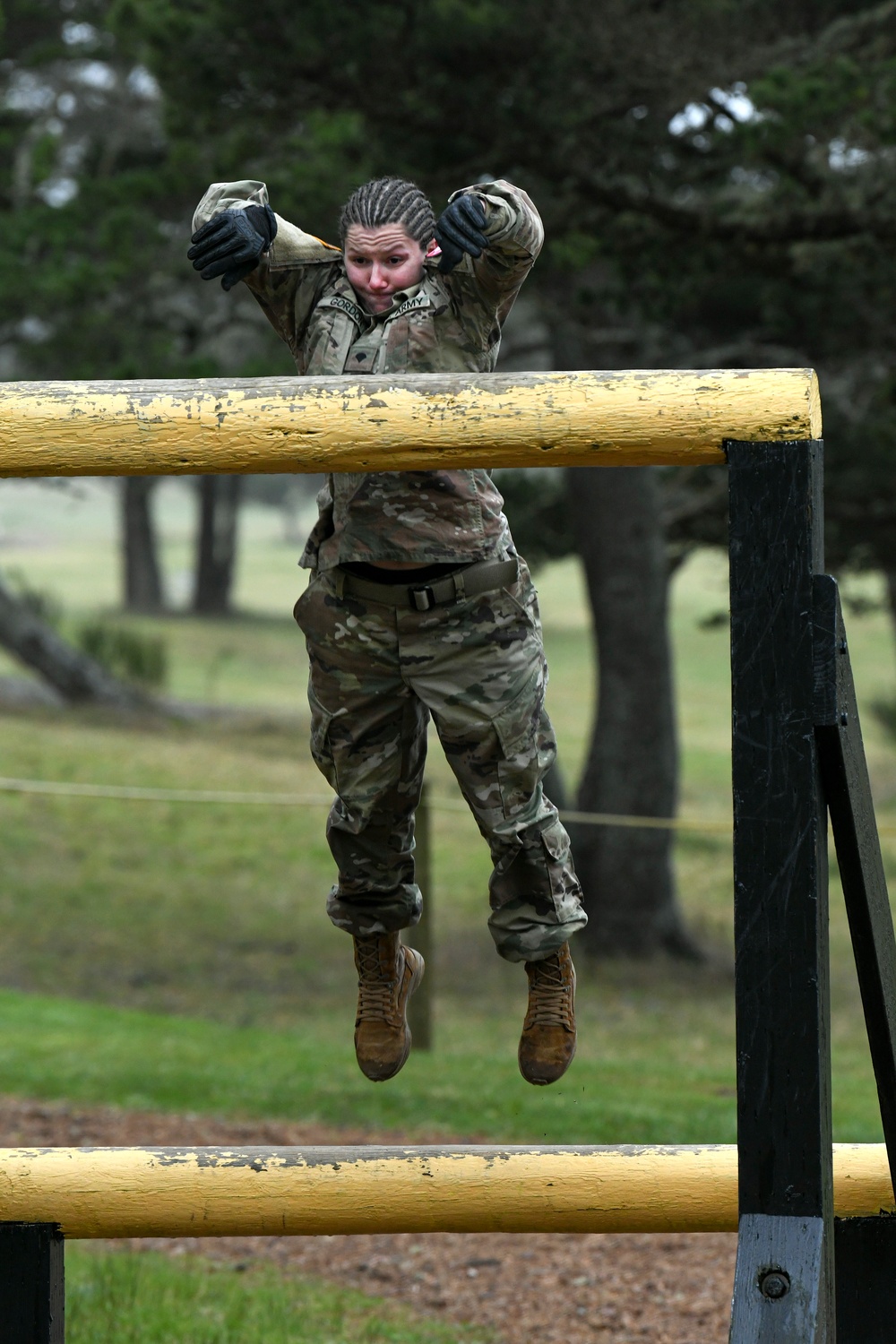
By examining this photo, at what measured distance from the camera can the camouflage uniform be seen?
9.14ft

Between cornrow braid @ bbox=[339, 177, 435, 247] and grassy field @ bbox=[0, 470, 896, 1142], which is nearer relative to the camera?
cornrow braid @ bbox=[339, 177, 435, 247]

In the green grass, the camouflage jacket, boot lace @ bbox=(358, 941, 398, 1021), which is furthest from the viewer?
the green grass

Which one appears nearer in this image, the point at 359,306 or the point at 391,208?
the point at 391,208

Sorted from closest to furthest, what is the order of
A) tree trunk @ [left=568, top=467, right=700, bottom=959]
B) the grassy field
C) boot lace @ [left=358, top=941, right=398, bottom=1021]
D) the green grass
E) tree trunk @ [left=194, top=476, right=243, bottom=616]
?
boot lace @ [left=358, top=941, right=398, bottom=1021]
the green grass
the grassy field
tree trunk @ [left=568, top=467, right=700, bottom=959]
tree trunk @ [left=194, top=476, right=243, bottom=616]

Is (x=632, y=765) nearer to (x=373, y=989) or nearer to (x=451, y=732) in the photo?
(x=373, y=989)

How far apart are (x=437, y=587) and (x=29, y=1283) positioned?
4.27 feet

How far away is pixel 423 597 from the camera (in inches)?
109

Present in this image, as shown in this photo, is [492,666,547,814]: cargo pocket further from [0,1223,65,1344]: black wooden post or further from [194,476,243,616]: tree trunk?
[194,476,243,616]: tree trunk

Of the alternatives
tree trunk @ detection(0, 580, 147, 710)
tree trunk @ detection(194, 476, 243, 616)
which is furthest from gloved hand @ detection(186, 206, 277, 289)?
tree trunk @ detection(194, 476, 243, 616)

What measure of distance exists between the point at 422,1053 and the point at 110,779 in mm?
6794

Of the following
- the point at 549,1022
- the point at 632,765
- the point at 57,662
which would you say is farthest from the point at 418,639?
the point at 57,662

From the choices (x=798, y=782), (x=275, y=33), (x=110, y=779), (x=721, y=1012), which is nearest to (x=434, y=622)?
(x=798, y=782)

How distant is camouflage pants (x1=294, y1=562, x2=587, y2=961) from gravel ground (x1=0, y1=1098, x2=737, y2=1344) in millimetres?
1963

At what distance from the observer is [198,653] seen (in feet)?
81.8
